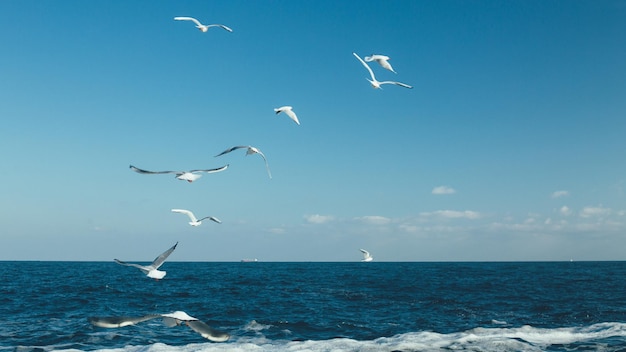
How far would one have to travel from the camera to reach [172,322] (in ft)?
33.7

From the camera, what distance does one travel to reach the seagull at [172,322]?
8.80 metres

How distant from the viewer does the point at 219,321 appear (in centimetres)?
2461

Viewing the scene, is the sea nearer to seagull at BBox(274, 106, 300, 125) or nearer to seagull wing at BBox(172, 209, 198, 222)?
seagull wing at BBox(172, 209, 198, 222)

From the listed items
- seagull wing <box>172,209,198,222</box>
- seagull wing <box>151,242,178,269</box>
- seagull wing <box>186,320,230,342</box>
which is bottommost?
seagull wing <box>186,320,230,342</box>

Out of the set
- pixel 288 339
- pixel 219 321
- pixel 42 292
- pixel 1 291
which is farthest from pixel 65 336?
pixel 1 291

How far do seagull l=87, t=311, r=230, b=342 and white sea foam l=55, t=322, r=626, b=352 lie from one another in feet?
27.7

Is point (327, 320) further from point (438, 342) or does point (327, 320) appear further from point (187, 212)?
point (187, 212)

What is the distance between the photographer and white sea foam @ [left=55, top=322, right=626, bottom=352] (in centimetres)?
1814

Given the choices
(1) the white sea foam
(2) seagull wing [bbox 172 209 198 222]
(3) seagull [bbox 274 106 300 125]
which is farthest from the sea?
(3) seagull [bbox 274 106 300 125]

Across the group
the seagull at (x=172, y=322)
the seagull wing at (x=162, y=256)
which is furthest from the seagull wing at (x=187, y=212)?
the seagull at (x=172, y=322)

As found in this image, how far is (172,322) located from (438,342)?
12.3m

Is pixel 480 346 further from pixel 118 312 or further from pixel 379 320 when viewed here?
pixel 118 312

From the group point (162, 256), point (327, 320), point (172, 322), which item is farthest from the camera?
point (327, 320)

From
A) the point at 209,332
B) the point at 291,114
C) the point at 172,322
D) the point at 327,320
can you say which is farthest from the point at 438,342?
the point at 172,322
